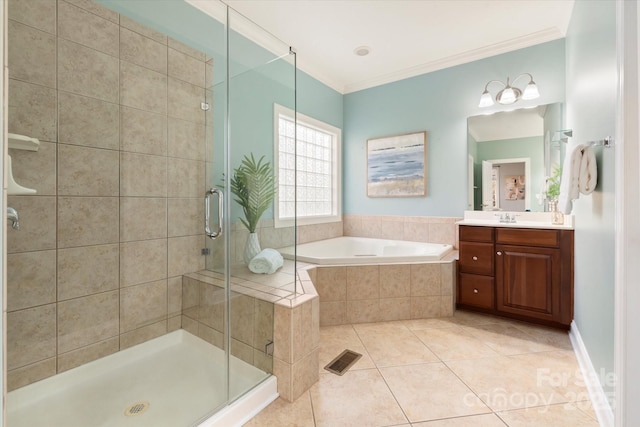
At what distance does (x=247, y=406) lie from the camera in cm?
142

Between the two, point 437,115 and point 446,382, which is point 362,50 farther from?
point 446,382

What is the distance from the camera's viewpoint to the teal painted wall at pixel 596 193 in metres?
1.33

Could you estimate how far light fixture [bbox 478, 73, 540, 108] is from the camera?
8.84ft

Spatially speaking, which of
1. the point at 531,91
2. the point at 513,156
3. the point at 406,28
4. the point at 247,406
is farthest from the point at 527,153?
the point at 247,406

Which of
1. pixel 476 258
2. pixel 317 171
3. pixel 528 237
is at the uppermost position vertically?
pixel 317 171

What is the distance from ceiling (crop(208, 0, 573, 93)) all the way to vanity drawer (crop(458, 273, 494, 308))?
2.27 meters

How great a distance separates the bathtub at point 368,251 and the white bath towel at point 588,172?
126cm

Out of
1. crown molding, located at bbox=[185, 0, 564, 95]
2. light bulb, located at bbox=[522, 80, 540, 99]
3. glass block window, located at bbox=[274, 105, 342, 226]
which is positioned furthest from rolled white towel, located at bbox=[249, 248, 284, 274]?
light bulb, located at bbox=[522, 80, 540, 99]

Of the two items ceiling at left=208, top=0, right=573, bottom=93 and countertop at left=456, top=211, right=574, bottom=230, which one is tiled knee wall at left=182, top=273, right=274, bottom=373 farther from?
ceiling at left=208, top=0, right=573, bottom=93

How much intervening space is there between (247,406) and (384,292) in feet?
4.90

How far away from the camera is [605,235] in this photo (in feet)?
4.60

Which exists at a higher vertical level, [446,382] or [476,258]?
[476,258]

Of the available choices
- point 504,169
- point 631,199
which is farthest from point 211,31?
point 504,169

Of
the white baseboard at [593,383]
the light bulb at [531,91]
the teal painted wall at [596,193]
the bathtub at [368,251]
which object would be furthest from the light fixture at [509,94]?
the white baseboard at [593,383]
